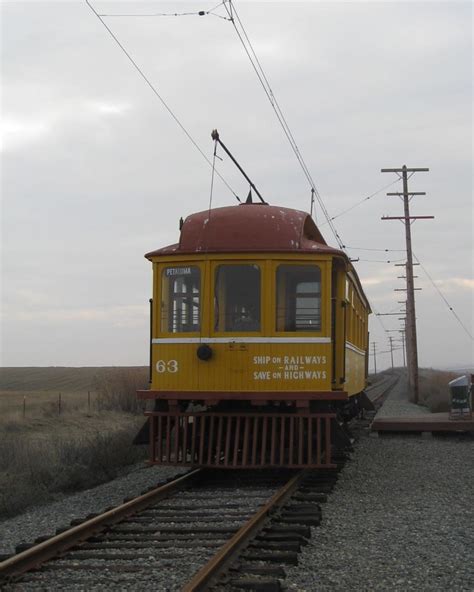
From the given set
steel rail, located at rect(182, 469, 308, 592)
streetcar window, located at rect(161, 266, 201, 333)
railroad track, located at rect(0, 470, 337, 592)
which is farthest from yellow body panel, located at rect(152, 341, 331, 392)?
steel rail, located at rect(182, 469, 308, 592)

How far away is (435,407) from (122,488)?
19826 millimetres

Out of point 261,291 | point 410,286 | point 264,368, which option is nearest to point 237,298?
point 261,291

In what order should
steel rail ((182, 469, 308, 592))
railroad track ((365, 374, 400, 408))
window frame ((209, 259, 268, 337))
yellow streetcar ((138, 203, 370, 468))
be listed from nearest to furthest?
steel rail ((182, 469, 308, 592)), yellow streetcar ((138, 203, 370, 468)), window frame ((209, 259, 268, 337)), railroad track ((365, 374, 400, 408))

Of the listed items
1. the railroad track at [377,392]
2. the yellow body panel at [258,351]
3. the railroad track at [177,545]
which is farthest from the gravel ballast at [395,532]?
the railroad track at [377,392]

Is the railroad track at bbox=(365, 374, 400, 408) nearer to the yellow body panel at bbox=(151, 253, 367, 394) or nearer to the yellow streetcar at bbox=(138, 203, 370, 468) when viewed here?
the yellow streetcar at bbox=(138, 203, 370, 468)

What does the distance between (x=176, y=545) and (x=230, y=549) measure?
663 millimetres

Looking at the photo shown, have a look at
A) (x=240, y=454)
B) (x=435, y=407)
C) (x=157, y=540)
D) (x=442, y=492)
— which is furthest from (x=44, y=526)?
(x=435, y=407)

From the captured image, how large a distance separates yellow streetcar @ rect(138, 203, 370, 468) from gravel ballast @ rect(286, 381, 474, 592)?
113cm

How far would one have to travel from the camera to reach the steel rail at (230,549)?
5.03 metres

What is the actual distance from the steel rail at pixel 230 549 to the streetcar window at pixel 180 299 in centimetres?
280

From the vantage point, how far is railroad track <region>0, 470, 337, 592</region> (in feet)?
17.6

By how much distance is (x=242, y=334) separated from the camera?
33.3 feet

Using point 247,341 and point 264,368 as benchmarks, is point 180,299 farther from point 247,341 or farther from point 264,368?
point 264,368

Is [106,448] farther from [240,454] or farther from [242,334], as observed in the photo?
[242,334]
